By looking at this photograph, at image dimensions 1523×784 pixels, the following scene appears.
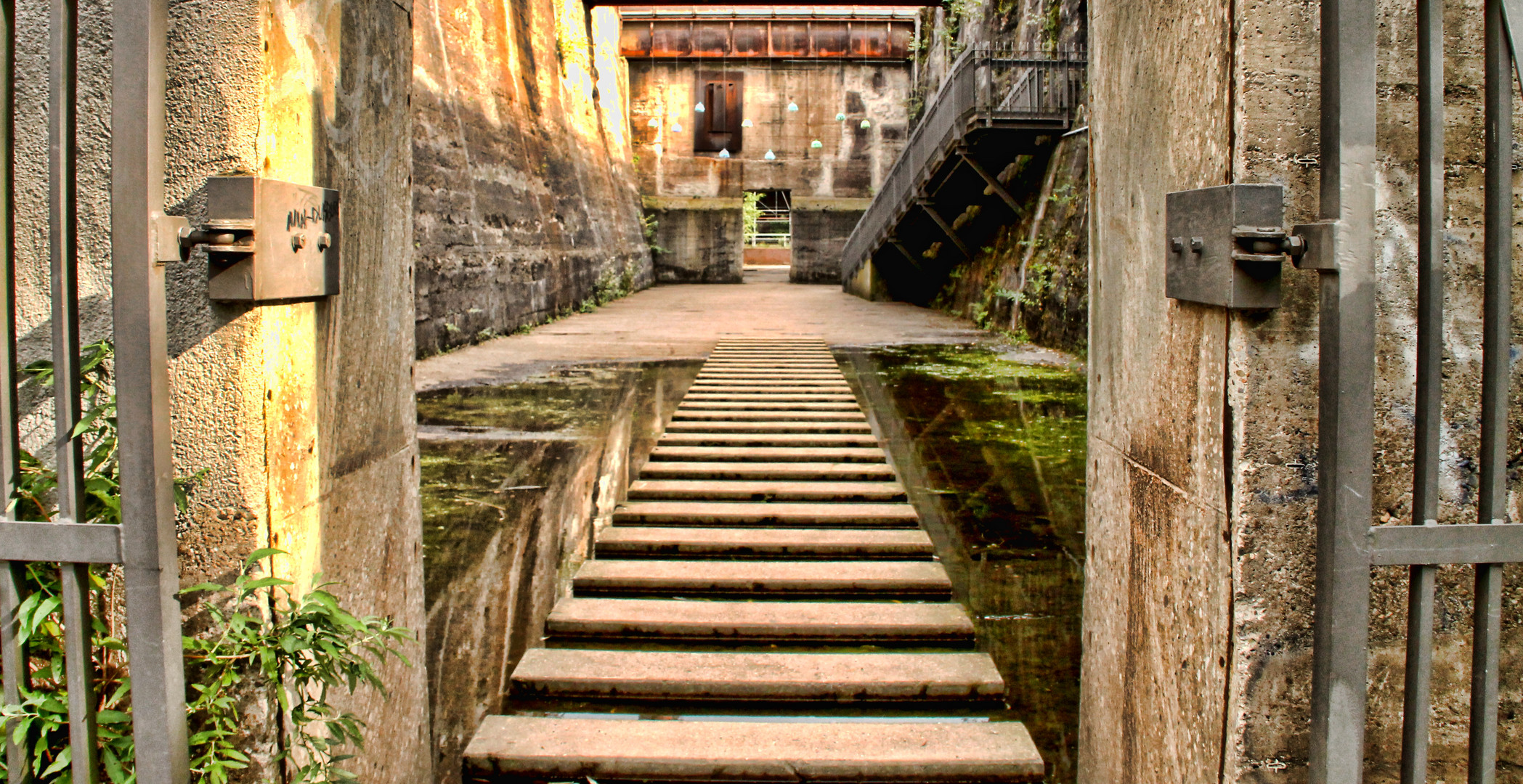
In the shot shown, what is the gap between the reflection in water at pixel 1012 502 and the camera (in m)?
2.63

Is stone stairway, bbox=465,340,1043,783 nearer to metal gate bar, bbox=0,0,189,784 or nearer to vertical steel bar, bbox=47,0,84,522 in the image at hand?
metal gate bar, bbox=0,0,189,784

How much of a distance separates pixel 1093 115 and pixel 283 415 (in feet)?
5.50

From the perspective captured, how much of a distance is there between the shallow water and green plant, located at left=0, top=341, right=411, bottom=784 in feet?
2.55

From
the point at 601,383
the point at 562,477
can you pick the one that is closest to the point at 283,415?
the point at 562,477

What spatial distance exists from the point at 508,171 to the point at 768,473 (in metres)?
9.98

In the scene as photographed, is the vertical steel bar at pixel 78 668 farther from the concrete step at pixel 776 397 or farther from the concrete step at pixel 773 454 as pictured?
the concrete step at pixel 776 397

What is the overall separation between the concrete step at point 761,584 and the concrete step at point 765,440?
194cm

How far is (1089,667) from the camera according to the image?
2.12 m

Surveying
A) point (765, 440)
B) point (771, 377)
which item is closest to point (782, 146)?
point (771, 377)

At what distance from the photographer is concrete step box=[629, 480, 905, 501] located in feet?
13.7

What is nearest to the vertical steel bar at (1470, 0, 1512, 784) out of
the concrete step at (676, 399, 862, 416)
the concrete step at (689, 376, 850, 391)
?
the concrete step at (676, 399, 862, 416)

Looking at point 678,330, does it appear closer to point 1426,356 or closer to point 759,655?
point 759,655

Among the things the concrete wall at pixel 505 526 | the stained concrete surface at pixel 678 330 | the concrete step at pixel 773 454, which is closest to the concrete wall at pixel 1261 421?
the concrete wall at pixel 505 526

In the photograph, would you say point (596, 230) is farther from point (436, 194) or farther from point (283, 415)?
point (283, 415)
